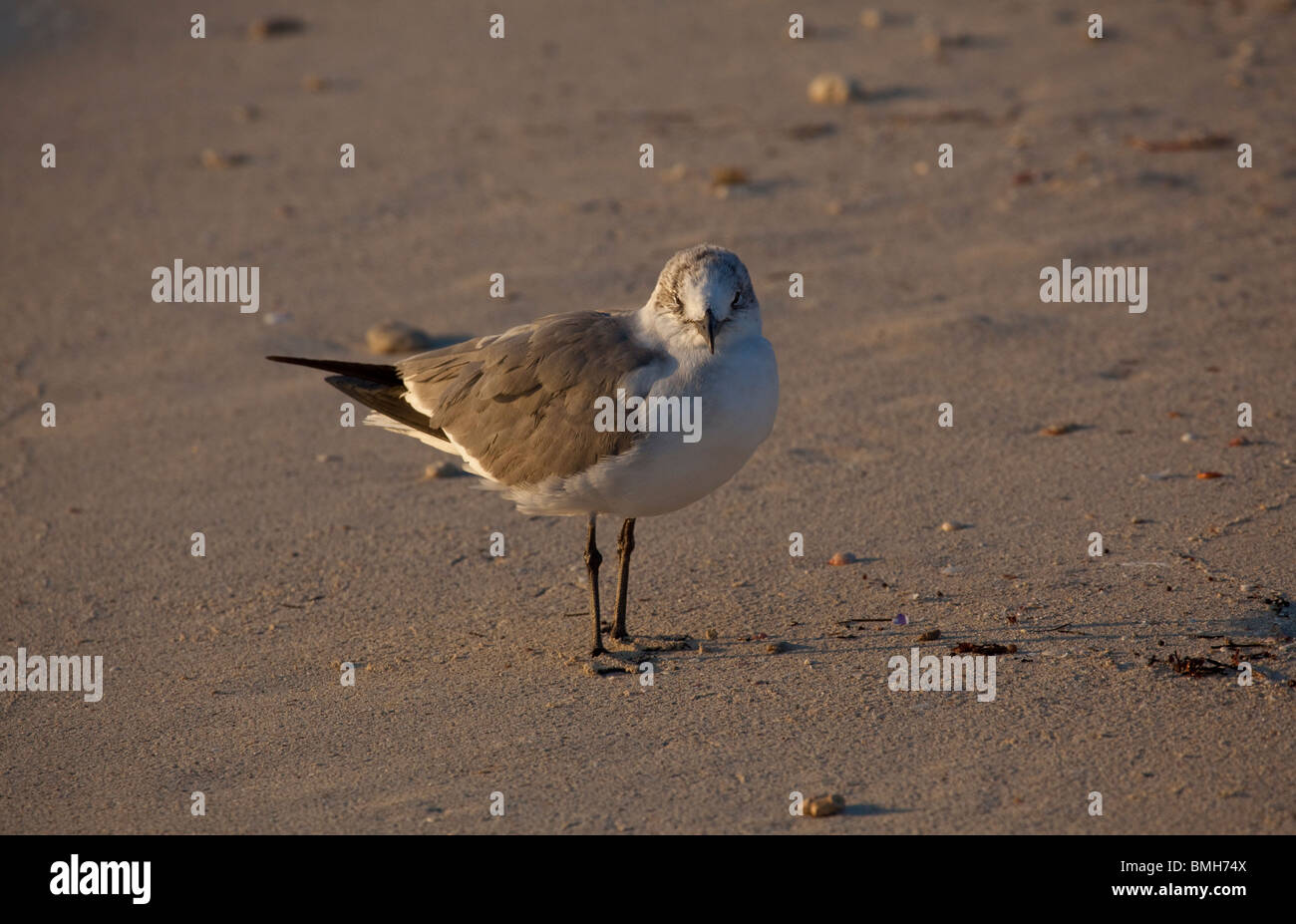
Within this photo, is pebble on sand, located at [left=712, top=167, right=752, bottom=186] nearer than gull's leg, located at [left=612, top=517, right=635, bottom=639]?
No

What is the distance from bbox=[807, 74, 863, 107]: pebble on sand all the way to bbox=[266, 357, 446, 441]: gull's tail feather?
20.1 feet

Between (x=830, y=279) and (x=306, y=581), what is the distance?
3995 mm

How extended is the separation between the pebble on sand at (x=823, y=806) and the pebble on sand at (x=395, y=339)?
4577mm

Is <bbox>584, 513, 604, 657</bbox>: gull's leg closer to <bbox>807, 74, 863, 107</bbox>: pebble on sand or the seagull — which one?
the seagull

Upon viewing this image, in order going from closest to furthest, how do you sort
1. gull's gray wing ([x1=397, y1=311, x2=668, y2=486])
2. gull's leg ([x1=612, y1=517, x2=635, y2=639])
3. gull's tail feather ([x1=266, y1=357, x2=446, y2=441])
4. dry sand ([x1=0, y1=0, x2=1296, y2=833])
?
dry sand ([x1=0, y1=0, x2=1296, y2=833])
gull's gray wing ([x1=397, y1=311, x2=668, y2=486])
gull's leg ([x1=612, y1=517, x2=635, y2=639])
gull's tail feather ([x1=266, y1=357, x2=446, y2=441])

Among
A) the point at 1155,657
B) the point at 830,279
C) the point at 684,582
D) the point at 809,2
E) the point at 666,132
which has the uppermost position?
the point at 809,2

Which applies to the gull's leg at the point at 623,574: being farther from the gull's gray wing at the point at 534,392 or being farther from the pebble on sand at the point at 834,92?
the pebble on sand at the point at 834,92

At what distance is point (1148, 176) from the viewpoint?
9414 mm

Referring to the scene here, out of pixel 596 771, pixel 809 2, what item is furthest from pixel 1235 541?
pixel 809 2

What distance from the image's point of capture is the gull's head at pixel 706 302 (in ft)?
16.2

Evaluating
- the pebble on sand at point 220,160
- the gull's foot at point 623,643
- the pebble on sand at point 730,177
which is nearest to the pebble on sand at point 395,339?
the pebble on sand at point 730,177

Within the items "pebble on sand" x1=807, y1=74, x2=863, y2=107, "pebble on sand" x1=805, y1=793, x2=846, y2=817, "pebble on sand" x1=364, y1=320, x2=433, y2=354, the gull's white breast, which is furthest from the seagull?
"pebble on sand" x1=807, y1=74, x2=863, y2=107

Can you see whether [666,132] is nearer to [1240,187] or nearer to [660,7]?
[660,7]

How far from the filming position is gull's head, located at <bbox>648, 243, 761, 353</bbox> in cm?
495
